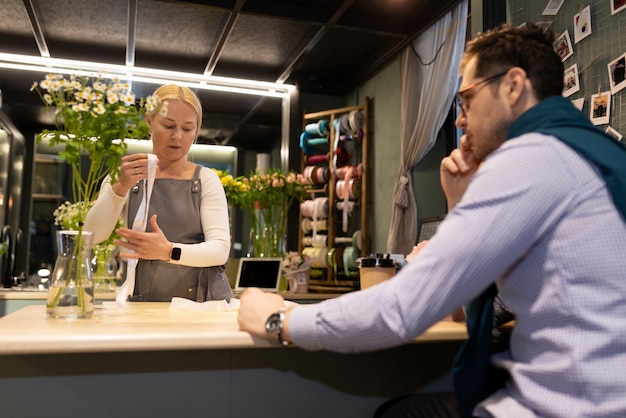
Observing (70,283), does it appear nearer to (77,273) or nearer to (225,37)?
(77,273)

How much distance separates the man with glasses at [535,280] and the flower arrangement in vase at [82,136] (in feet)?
2.02

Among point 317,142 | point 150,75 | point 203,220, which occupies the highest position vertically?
point 150,75

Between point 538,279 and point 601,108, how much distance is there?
3.69 ft

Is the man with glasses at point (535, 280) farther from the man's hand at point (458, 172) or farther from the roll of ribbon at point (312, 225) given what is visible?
the roll of ribbon at point (312, 225)

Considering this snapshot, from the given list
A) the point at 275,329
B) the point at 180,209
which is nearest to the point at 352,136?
the point at 180,209

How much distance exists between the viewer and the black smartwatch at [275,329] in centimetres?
109

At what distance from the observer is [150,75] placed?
5.02m

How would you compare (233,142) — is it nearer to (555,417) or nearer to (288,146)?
(288,146)

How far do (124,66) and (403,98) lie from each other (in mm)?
2419

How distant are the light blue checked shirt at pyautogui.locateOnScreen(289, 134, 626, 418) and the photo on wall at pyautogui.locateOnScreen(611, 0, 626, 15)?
1093mm

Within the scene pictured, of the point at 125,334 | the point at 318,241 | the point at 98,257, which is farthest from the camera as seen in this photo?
the point at 318,241

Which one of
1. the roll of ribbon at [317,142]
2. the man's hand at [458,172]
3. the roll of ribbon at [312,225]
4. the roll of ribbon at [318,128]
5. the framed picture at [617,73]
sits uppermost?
the roll of ribbon at [318,128]

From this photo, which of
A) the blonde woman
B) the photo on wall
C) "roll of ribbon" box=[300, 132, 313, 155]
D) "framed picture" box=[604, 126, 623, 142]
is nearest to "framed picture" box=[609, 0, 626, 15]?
the photo on wall

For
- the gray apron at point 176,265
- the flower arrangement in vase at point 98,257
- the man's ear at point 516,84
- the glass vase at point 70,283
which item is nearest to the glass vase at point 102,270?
the flower arrangement in vase at point 98,257
